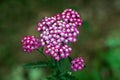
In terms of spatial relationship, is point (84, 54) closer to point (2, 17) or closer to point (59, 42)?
point (2, 17)

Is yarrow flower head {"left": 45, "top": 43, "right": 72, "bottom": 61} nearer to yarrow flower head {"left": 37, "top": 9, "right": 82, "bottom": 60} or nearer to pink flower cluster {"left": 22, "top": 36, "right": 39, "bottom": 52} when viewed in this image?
yarrow flower head {"left": 37, "top": 9, "right": 82, "bottom": 60}

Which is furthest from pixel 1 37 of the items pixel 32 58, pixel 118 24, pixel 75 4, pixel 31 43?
pixel 31 43

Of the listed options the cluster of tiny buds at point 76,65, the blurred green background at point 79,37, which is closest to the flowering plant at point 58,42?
Answer: the cluster of tiny buds at point 76,65

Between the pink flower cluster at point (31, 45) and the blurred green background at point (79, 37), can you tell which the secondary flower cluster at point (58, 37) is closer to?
the pink flower cluster at point (31, 45)

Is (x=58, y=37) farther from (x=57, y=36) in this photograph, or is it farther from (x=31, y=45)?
(x=31, y=45)


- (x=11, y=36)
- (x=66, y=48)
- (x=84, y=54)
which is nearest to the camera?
(x=66, y=48)

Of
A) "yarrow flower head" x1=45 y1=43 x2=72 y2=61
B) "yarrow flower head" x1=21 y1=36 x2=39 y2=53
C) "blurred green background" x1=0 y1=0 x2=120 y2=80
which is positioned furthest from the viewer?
"blurred green background" x1=0 y1=0 x2=120 y2=80

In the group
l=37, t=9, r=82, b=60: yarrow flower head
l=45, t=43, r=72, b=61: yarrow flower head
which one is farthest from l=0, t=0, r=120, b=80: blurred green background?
l=45, t=43, r=72, b=61: yarrow flower head
